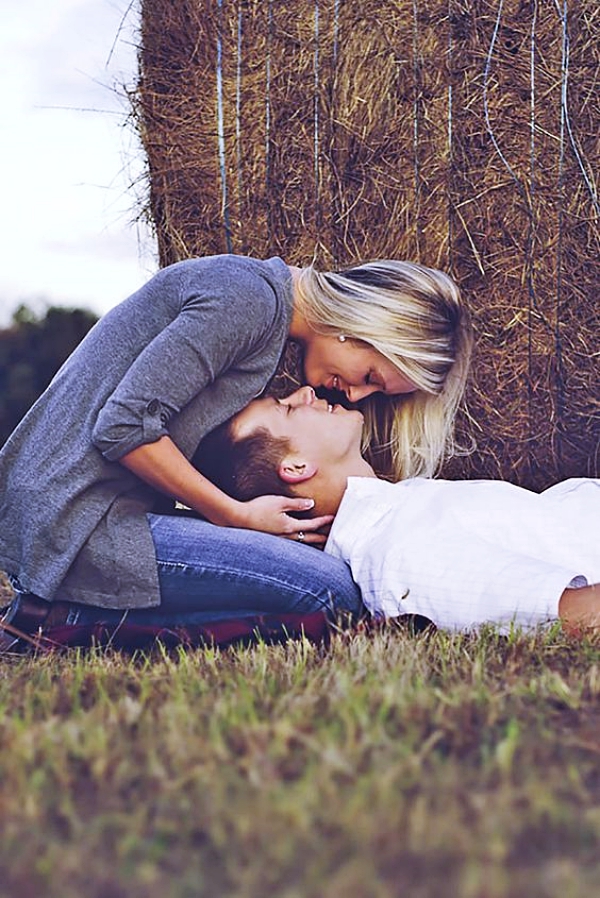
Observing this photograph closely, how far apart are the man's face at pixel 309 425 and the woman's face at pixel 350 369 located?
2.1 inches

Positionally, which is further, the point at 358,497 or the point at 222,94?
the point at 222,94

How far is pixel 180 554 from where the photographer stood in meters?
2.58

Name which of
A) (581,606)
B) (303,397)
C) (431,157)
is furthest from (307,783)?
(431,157)

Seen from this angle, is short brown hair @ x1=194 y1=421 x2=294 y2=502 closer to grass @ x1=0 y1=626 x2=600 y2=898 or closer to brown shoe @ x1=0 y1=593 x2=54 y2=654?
brown shoe @ x1=0 y1=593 x2=54 y2=654

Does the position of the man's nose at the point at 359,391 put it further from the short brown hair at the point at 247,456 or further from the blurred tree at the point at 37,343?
the blurred tree at the point at 37,343

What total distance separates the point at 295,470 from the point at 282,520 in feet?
0.50

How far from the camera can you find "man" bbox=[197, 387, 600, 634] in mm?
2324

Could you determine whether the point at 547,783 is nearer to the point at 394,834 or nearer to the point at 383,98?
the point at 394,834

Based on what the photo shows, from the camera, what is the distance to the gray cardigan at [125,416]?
2547mm

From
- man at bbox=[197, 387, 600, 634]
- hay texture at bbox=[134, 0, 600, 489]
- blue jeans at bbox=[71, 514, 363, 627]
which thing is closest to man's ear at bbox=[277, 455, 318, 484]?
man at bbox=[197, 387, 600, 634]

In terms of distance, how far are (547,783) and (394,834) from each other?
0.24m

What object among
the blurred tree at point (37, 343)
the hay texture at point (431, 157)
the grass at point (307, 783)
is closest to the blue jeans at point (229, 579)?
the grass at point (307, 783)

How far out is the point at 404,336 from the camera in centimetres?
292

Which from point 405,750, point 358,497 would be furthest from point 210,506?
point 405,750
